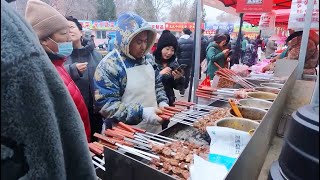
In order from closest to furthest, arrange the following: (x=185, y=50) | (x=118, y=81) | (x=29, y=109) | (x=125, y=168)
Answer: (x=29, y=109), (x=125, y=168), (x=118, y=81), (x=185, y=50)

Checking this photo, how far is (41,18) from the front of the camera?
209 cm

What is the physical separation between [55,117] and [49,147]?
0.07 meters

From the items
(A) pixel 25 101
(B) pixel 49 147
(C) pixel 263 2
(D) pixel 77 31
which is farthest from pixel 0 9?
(C) pixel 263 2

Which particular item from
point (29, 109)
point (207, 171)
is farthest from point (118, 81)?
point (29, 109)

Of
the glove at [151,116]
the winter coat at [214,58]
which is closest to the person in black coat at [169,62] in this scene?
the glove at [151,116]

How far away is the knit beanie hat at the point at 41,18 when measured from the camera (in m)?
2.08

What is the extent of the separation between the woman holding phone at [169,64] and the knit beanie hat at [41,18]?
1745 mm

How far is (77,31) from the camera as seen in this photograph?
312 cm

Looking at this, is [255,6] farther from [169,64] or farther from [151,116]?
[151,116]

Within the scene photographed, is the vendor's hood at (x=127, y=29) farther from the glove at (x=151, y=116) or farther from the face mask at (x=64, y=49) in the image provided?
the glove at (x=151, y=116)

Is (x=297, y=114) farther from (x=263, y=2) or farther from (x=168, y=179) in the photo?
(x=263, y=2)

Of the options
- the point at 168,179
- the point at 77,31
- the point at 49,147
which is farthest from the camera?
the point at 77,31

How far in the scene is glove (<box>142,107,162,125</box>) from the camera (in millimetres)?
2012

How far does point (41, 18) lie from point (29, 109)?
1.84 m
